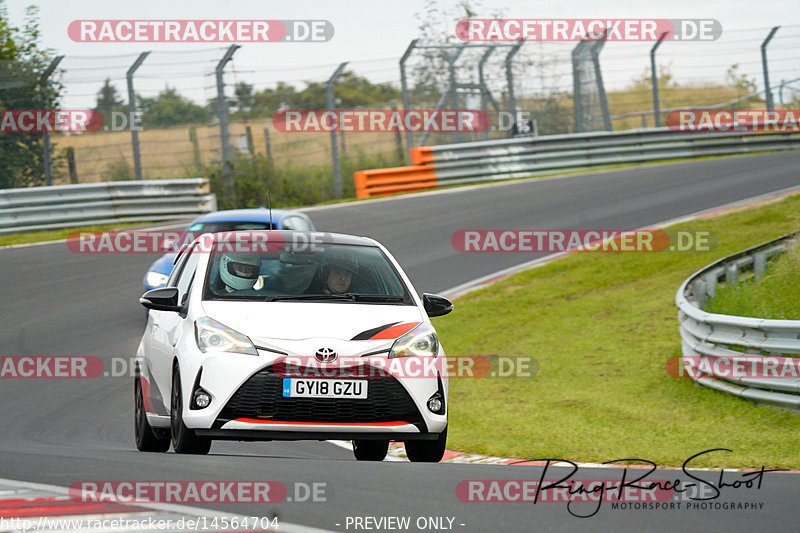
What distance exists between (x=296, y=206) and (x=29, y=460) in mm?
18958

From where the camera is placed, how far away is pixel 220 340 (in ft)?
21.7

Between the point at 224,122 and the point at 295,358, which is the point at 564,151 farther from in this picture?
the point at 295,358

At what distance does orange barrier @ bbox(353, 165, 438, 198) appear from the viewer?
2519 cm

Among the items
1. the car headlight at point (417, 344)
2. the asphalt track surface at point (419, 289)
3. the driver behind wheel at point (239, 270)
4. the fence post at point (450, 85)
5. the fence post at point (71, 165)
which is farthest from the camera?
the fence post at point (450, 85)

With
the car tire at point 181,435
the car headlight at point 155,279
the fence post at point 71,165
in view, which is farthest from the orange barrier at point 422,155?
the car tire at point 181,435

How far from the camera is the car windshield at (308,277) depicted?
728 cm

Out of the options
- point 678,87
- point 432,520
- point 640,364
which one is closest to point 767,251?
point 640,364

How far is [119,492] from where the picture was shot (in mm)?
5250

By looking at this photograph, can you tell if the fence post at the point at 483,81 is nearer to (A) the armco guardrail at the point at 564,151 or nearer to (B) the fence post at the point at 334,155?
(A) the armco guardrail at the point at 564,151

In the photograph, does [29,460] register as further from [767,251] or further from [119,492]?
[767,251]

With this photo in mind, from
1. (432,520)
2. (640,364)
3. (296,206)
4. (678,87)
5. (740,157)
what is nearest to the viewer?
(432,520)

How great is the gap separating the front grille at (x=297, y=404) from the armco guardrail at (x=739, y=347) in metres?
4.08

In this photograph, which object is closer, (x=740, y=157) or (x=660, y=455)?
(x=660, y=455)

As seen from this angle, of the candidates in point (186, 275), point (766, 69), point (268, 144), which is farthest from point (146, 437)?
point (766, 69)
